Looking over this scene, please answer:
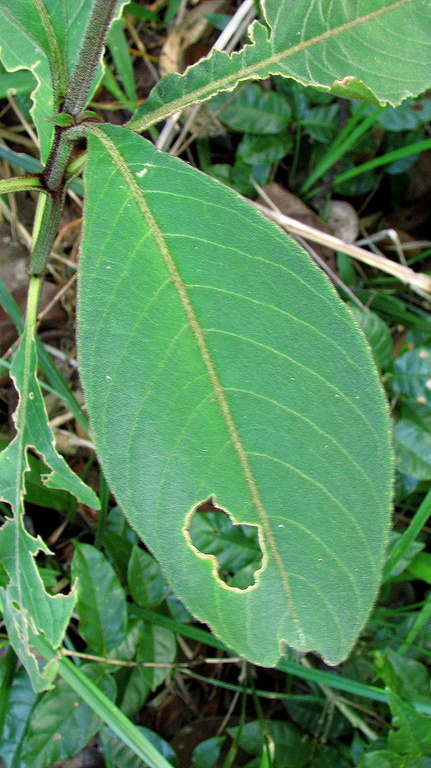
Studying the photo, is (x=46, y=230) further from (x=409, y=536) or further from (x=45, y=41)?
(x=409, y=536)

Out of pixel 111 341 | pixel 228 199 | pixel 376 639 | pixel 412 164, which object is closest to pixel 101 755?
pixel 376 639

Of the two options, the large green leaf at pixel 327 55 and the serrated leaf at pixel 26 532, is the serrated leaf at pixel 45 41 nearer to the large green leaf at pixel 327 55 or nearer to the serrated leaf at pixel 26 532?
the large green leaf at pixel 327 55

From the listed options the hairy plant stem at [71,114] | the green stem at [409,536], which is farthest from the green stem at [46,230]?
the green stem at [409,536]

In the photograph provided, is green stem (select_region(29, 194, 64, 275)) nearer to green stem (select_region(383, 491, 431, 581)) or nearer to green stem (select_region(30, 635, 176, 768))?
green stem (select_region(30, 635, 176, 768))

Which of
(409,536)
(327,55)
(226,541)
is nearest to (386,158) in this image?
(327,55)

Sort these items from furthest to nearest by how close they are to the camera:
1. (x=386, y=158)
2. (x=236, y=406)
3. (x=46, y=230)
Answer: (x=386, y=158), (x=46, y=230), (x=236, y=406)

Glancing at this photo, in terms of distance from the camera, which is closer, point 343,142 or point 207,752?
point 207,752
